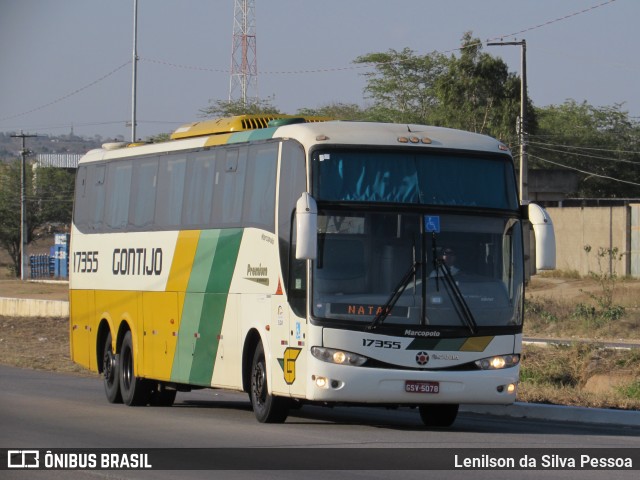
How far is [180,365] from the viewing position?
1791cm

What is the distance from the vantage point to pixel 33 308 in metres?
48.7

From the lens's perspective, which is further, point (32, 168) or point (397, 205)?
point (32, 168)

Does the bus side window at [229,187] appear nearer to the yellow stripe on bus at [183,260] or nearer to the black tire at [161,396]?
the yellow stripe on bus at [183,260]

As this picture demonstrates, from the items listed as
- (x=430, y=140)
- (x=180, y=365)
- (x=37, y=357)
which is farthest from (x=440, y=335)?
(x=37, y=357)

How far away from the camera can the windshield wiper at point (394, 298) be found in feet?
46.2

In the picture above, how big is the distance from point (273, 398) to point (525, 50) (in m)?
31.6

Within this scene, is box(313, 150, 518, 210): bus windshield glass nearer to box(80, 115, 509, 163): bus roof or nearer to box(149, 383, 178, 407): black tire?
box(80, 115, 509, 163): bus roof

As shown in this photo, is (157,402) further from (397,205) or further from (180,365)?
(397,205)

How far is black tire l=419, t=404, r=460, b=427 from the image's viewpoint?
51.2 feet

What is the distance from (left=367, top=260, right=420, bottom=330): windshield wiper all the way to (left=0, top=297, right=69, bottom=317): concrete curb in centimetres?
3398

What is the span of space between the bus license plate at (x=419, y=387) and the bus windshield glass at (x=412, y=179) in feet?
6.87

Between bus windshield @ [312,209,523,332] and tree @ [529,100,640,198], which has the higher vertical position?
tree @ [529,100,640,198]

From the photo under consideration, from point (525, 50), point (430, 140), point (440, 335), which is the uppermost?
→ point (525, 50)

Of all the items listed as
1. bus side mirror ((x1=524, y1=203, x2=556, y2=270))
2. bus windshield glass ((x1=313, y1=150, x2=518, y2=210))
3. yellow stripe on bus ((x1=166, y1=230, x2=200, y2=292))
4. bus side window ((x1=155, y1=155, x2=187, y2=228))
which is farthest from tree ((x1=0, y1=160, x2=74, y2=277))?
bus side mirror ((x1=524, y1=203, x2=556, y2=270))
